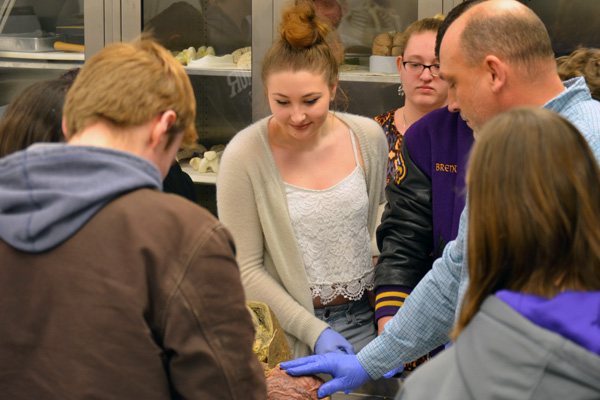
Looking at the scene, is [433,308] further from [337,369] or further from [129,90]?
[129,90]

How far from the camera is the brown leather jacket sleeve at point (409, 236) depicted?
Answer: 5.86 ft

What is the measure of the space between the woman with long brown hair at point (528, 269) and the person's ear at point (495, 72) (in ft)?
1.88

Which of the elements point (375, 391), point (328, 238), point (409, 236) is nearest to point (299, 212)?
point (328, 238)

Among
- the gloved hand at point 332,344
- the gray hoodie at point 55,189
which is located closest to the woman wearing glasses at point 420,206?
the gloved hand at point 332,344

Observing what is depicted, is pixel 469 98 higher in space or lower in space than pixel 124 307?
higher

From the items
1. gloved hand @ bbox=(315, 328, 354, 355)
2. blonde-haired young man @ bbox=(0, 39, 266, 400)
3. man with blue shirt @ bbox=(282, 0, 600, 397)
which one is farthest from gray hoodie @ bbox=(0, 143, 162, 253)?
gloved hand @ bbox=(315, 328, 354, 355)

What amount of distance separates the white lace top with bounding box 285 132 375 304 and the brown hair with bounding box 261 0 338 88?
0.34 m

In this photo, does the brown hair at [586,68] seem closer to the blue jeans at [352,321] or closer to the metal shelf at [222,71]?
the blue jeans at [352,321]

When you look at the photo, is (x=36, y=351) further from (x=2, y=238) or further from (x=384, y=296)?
(x=384, y=296)

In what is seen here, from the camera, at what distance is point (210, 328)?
0.95 m

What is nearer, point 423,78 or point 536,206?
point 536,206

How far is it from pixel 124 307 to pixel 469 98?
90 centimetres

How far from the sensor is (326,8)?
9.47ft

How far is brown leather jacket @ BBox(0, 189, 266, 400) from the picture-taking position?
0.90 m
